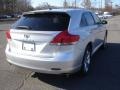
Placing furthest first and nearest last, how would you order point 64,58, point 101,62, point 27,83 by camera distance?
1. point 101,62
2. point 27,83
3. point 64,58

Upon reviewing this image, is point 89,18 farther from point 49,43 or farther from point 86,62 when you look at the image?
point 49,43

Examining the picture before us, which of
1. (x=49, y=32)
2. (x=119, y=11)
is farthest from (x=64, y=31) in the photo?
(x=119, y=11)

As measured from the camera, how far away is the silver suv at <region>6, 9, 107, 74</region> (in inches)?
218

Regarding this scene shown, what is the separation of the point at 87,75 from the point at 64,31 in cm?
159

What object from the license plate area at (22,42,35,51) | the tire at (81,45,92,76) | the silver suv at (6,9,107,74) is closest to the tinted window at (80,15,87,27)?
the silver suv at (6,9,107,74)

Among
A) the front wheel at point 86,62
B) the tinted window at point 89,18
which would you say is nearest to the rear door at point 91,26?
the tinted window at point 89,18

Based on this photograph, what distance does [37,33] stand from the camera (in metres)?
5.64

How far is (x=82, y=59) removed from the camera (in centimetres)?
612

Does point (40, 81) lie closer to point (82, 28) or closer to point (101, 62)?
point (82, 28)

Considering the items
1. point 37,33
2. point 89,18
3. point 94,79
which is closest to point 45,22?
point 37,33

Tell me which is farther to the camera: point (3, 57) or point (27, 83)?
point (3, 57)

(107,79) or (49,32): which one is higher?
(49,32)

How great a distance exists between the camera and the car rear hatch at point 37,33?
18.3 feet

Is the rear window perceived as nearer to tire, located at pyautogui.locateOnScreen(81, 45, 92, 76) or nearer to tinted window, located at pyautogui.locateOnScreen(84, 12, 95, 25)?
tire, located at pyautogui.locateOnScreen(81, 45, 92, 76)
